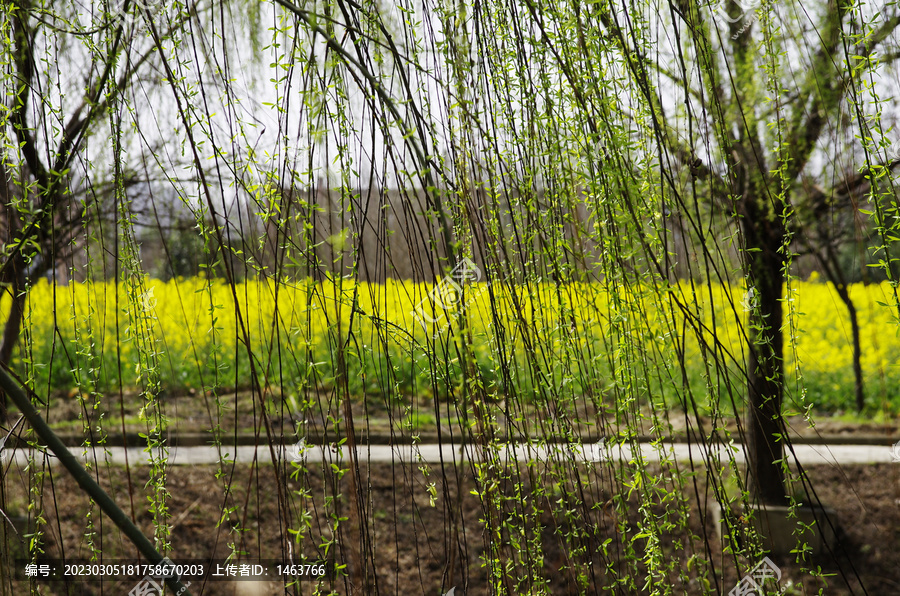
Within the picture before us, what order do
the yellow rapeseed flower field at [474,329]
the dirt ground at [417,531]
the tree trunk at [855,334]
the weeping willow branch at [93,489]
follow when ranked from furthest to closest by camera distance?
the dirt ground at [417,531], the tree trunk at [855,334], the yellow rapeseed flower field at [474,329], the weeping willow branch at [93,489]

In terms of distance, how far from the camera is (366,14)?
946 mm

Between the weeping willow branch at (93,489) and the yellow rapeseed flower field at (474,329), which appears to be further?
the yellow rapeseed flower field at (474,329)

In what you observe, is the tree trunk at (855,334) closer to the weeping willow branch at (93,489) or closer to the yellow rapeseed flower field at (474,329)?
the yellow rapeseed flower field at (474,329)

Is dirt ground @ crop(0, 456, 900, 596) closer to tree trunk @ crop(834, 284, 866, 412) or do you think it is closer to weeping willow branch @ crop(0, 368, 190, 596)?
tree trunk @ crop(834, 284, 866, 412)

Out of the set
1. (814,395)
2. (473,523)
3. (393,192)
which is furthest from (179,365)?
(814,395)

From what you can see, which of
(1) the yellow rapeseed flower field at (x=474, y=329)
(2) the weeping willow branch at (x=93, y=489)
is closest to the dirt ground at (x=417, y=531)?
(1) the yellow rapeseed flower field at (x=474, y=329)

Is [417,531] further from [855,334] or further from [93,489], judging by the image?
[93,489]

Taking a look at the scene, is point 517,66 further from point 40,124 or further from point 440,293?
point 40,124

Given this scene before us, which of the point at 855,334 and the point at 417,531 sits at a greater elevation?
the point at 855,334

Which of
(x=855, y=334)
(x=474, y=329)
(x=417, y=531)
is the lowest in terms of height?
(x=417, y=531)

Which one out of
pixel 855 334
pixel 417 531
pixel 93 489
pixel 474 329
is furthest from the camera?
pixel 417 531

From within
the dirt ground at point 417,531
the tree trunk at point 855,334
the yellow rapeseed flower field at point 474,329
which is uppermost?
the yellow rapeseed flower field at point 474,329

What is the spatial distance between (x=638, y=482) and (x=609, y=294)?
32 centimetres

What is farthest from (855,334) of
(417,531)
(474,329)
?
(417,531)
